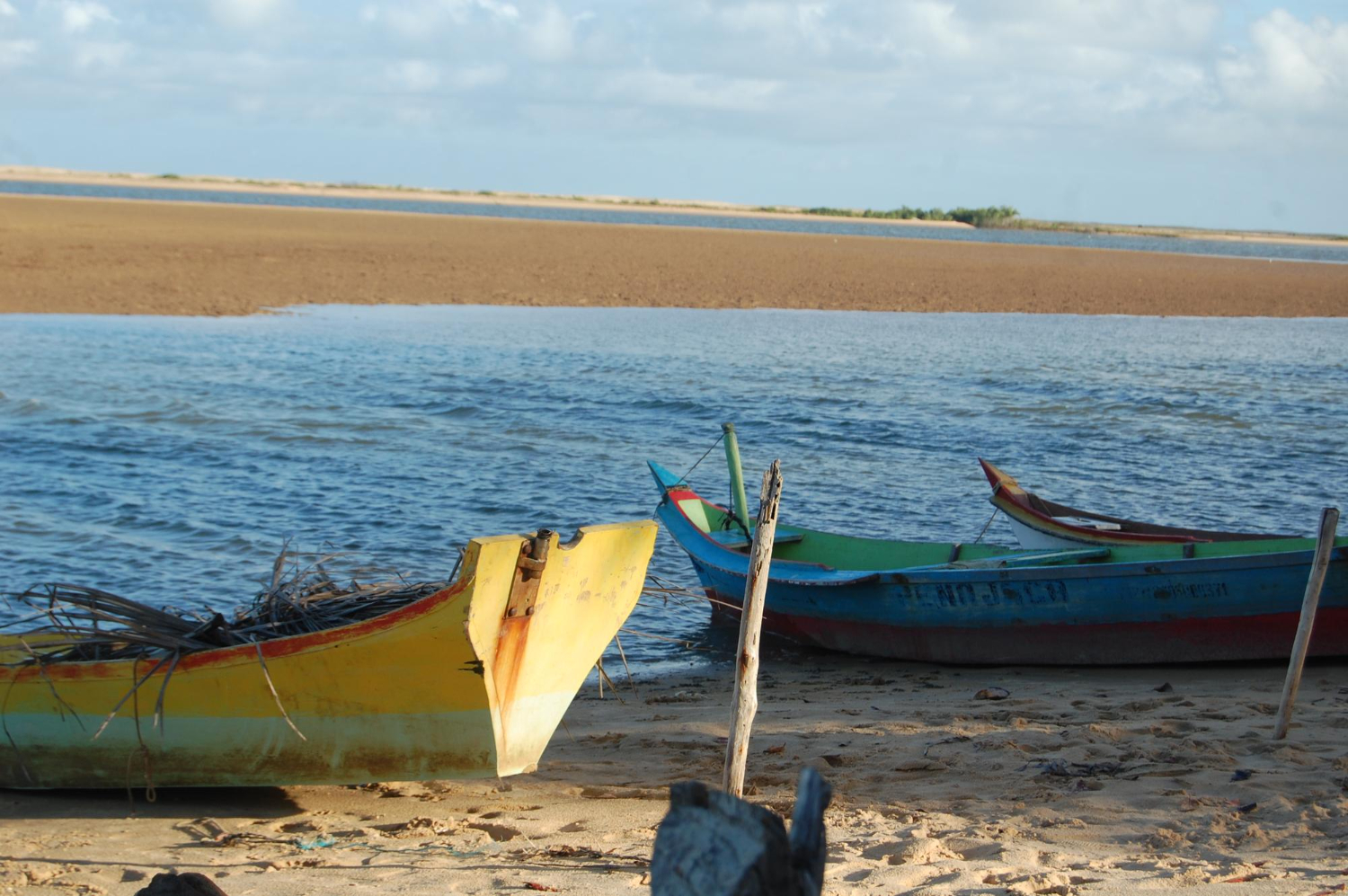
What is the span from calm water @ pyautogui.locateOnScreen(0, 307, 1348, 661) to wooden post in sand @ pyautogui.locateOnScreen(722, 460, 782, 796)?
3470 mm

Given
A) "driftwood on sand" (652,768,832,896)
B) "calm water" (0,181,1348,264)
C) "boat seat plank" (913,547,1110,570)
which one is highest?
"calm water" (0,181,1348,264)

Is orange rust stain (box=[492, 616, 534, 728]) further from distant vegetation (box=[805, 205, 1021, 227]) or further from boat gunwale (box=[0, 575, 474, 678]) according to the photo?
distant vegetation (box=[805, 205, 1021, 227])

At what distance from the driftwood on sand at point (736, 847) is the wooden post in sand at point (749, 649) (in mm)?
2896

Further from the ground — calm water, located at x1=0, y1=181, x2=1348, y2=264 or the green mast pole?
calm water, located at x1=0, y1=181, x2=1348, y2=264

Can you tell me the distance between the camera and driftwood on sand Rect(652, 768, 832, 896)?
2053mm

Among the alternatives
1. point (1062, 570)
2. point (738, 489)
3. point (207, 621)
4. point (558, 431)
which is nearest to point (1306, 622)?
point (1062, 570)

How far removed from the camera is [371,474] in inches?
501

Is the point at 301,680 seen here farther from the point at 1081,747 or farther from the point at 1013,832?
the point at 1081,747

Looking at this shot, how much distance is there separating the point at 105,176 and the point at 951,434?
120941 mm

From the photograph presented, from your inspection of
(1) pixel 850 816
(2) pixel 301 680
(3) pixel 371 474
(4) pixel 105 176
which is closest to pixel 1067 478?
(3) pixel 371 474

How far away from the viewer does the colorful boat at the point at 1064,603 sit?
24.5ft

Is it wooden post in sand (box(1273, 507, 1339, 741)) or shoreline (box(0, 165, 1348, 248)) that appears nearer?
wooden post in sand (box(1273, 507, 1339, 741))

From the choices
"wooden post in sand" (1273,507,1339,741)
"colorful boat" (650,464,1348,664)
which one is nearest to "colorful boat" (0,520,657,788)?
"colorful boat" (650,464,1348,664)

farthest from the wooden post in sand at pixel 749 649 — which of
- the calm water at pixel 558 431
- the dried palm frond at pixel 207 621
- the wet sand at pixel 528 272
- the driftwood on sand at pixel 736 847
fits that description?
the wet sand at pixel 528 272
